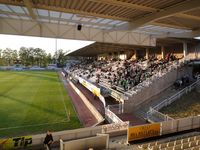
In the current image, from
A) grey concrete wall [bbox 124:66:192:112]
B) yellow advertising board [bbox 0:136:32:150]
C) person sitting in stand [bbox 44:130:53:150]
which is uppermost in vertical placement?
grey concrete wall [bbox 124:66:192:112]

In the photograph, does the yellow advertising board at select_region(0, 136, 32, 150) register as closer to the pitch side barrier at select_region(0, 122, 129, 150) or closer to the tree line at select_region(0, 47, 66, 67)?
the pitch side barrier at select_region(0, 122, 129, 150)

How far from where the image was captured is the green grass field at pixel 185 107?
1961 cm

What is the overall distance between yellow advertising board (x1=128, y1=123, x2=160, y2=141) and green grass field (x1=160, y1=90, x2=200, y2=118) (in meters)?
5.11

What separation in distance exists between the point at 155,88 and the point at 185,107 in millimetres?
4060

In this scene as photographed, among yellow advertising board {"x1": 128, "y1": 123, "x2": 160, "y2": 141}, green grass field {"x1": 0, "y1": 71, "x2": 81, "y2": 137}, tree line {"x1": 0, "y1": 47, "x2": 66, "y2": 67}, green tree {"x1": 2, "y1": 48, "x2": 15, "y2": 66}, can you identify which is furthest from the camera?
green tree {"x1": 2, "y1": 48, "x2": 15, "y2": 66}

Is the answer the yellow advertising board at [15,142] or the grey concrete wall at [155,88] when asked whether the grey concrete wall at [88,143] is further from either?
the grey concrete wall at [155,88]

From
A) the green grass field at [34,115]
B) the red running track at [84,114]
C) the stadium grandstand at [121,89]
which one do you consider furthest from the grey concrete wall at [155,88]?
the green grass field at [34,115]

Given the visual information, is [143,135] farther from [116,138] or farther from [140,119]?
[140,119]

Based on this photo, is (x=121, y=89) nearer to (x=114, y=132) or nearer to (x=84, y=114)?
(x=84, y=114)

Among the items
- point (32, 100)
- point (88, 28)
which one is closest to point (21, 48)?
point (32, 100)

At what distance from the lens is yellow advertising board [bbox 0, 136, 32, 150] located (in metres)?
12.4

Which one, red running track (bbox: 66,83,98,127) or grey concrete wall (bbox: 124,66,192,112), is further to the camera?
grey concrete wall (bbox: 124,66,192,112)

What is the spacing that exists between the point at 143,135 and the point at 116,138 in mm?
1608

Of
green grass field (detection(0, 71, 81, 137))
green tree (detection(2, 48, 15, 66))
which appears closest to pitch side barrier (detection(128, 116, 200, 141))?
green grass field (detection(0, 71, 81, 137))
